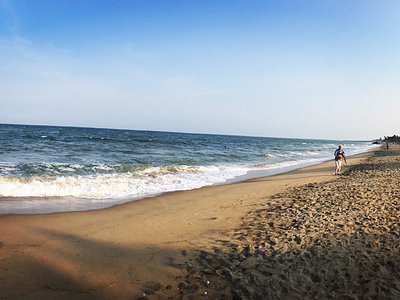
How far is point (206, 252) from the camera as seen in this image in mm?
5180

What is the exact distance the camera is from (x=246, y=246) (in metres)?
5.37

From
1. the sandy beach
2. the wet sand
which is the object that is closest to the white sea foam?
the sandy beach

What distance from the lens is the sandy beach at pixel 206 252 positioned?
13.1 ft

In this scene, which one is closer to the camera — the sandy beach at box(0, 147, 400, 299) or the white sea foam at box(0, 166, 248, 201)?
the sandy beach at box(0, 147, 400, 299)

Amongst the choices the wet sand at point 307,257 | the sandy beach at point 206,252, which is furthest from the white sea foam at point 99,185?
the wet sand at point 307,257

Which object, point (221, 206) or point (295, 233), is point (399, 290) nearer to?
point (295, 233)

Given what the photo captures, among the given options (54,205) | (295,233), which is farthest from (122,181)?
(295,233)

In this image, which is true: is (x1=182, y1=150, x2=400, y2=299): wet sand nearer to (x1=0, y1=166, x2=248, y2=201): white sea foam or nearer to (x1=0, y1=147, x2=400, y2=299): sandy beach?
(x1=0, y1=147, x2=400, y2=299): sandy beach

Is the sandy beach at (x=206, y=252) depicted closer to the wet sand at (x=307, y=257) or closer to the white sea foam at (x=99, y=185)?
the wet sand at (x=307, y=257)

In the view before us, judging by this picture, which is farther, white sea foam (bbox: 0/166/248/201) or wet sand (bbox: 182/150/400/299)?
white sea foam (bbox: 0/166/248/201)

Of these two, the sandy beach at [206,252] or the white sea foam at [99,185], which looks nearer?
the sandy beach at [206,252]

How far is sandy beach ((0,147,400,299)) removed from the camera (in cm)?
400

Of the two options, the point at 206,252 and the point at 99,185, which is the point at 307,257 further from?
the point at 99,185

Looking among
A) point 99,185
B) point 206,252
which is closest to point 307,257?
point 206,252
